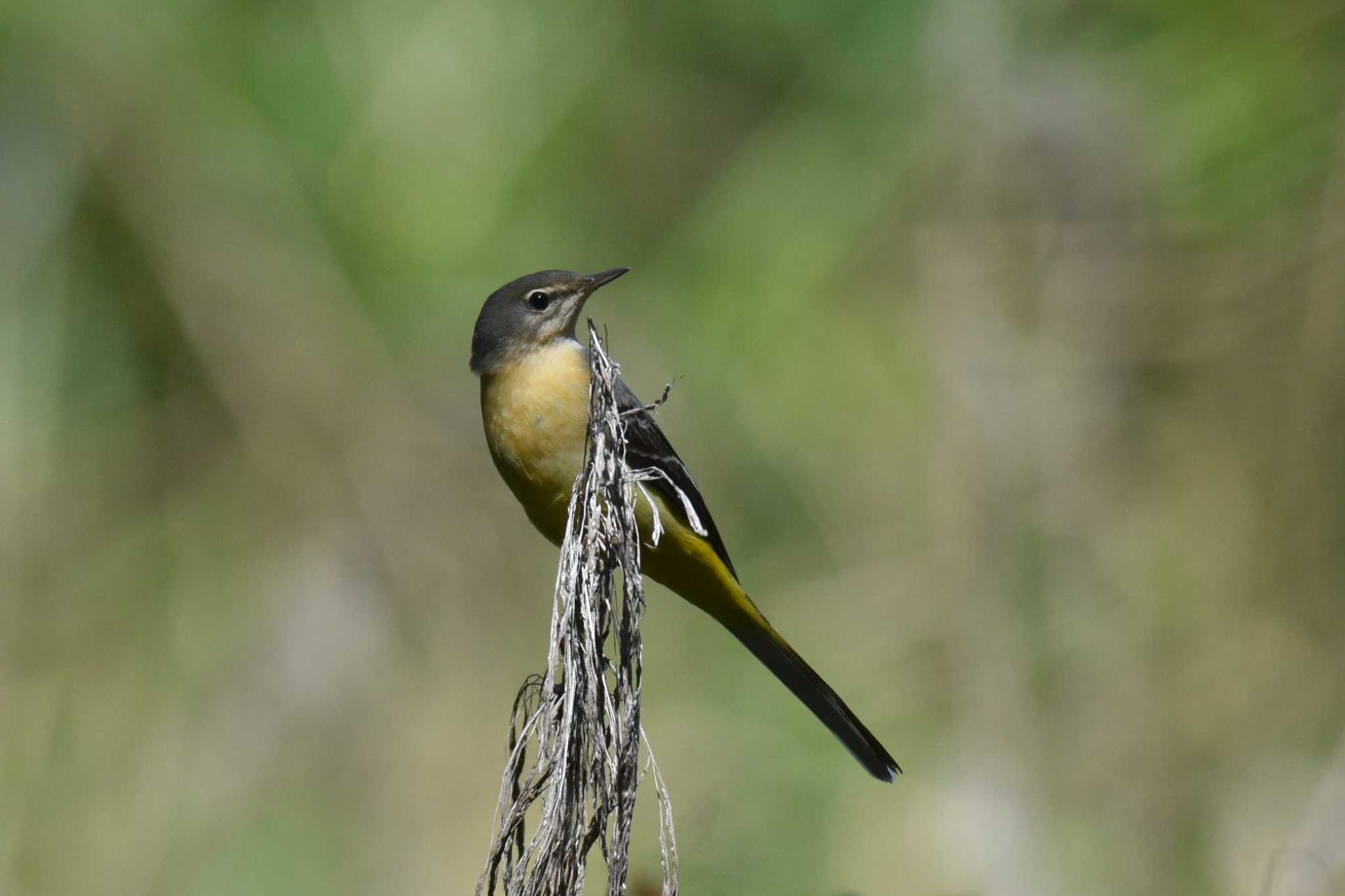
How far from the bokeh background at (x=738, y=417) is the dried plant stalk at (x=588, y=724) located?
141 inches

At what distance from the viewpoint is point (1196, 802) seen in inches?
227

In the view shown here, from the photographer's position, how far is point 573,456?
341 centimetres

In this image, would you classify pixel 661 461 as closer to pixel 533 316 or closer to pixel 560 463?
pixel 560 463

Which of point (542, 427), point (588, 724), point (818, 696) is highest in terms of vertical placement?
point (542, 427)

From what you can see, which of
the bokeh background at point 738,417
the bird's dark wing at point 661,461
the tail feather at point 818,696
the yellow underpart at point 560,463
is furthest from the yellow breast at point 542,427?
the bokeh background at point 738,417

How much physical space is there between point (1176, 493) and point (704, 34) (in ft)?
11.4

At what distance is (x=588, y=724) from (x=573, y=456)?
5.04 feet

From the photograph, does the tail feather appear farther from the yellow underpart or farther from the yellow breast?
the yellow breast

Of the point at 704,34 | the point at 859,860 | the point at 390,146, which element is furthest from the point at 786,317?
the point at 859,860

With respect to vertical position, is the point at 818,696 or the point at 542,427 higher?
the point at 542,427

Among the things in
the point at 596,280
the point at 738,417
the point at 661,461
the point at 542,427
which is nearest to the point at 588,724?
the point at 661,461

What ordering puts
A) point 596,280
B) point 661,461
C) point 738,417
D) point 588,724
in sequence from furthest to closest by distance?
point 738,417, point 596,280, point 661,461, point 588,724

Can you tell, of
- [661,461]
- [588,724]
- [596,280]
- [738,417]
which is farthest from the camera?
[738,417]

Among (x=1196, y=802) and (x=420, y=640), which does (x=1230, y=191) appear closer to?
(x=1196, y=802)
